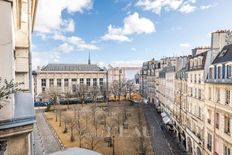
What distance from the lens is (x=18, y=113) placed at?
13.6 ft

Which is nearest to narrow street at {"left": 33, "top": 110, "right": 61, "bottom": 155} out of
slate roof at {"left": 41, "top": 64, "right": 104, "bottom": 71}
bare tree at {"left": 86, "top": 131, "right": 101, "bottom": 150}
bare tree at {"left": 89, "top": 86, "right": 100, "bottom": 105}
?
bare tree at {"left": 86, "top": 131, "right": 101, "bottom": 150}

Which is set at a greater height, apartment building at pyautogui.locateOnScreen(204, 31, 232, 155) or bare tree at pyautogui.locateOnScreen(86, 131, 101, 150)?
apartment building at pyautogui.locateOnScreen(204, 31, 232, 155)

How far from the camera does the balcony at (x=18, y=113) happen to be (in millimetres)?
3729

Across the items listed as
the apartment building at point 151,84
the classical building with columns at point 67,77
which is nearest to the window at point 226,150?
the apartment building at point 151,84

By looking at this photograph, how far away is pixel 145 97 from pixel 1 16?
96470 mm

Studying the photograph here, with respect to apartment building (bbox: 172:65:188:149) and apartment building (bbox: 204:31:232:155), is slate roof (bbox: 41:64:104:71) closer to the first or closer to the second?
apartment building (bbox: 172:65:188:149)

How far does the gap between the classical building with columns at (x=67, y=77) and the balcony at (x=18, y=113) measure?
96.5 metres

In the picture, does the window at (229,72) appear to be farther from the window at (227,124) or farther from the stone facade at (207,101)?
the window at (227,124)

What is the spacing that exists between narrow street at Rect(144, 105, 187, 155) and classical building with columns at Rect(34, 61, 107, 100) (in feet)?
167

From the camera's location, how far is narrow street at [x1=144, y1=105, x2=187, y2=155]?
1448 inches

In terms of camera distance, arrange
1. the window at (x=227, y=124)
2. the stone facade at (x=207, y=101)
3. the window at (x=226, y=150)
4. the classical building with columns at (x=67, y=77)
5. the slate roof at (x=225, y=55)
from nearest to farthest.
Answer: the window at (x=226, y=150) → the window at (x=227, y=124) → the stone facade at (x=207, y=101) → the slate roof at (x=225, y=55) → the classical building with columns at (x=67, y=77)

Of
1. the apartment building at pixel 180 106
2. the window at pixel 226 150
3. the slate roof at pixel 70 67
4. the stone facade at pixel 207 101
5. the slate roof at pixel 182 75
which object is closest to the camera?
the window at pixel 226 150

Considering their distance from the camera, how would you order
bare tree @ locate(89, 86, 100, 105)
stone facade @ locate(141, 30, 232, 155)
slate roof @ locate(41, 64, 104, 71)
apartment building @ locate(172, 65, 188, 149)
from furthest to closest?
slate roof @ locate(41, 64, 104, 71), bare tree @ locate(89, 86, 100, 105), apartment building @ locate(172, 65, 188, 149), stone facade @ locate(141, 30, 232, 155)

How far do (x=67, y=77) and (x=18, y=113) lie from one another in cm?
10291
